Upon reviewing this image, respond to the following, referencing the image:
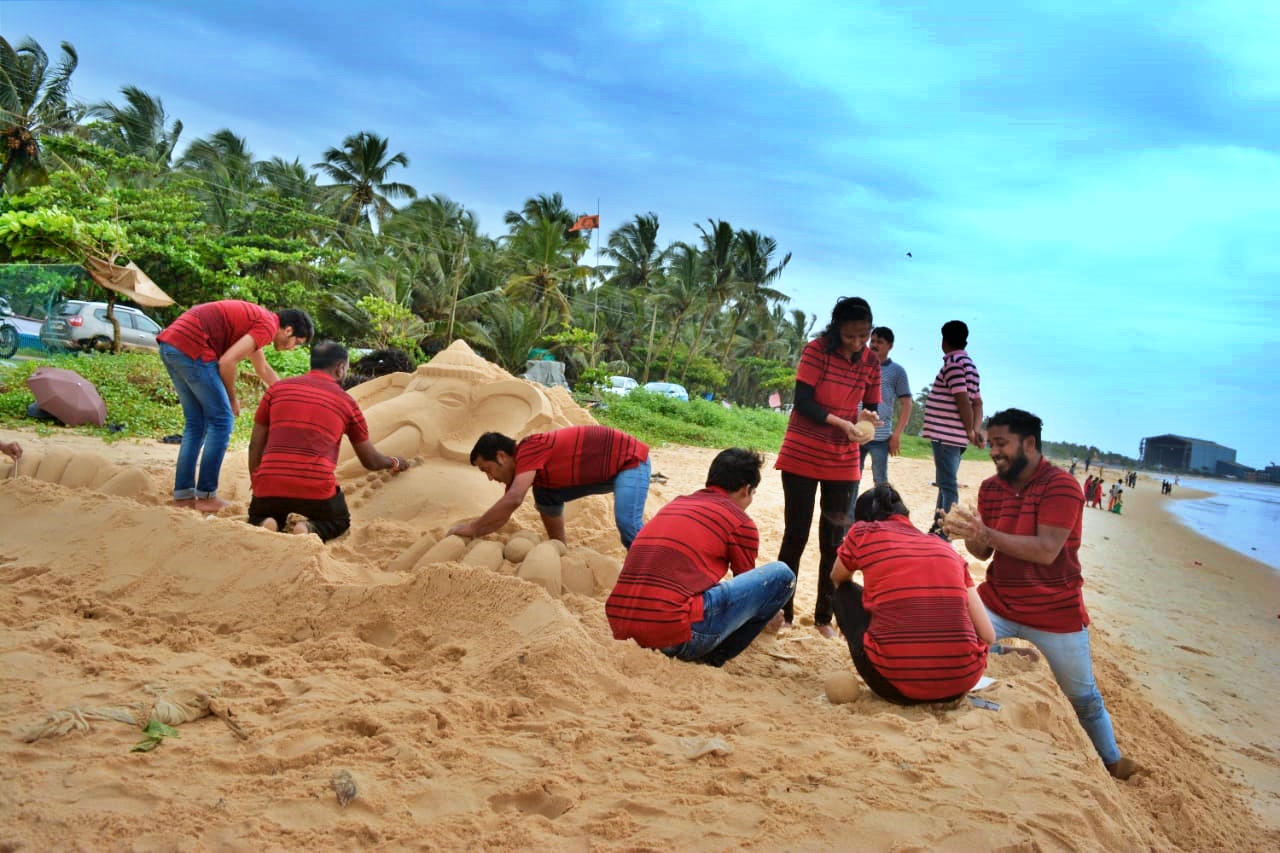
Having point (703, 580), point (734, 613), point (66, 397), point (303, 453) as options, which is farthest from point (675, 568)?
point (66, 397)

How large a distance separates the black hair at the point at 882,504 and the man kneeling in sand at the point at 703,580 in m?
0.42

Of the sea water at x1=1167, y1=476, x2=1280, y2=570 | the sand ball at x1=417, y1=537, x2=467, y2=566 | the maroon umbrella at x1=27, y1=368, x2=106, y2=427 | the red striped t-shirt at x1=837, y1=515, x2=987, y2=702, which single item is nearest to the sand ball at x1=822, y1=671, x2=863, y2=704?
the red striped t-shirt at x1=837, y1=515, x2=987, y2=702

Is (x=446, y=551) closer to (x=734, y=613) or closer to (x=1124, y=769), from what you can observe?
(x=734, y=613)

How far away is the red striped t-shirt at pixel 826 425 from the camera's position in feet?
12.8

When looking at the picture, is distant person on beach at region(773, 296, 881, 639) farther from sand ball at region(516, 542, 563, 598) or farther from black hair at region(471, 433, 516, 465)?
black hair at region(471, 433, 516, 465)

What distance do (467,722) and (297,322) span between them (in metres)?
3.07

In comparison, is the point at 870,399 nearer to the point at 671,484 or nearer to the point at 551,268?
the point at 671,484

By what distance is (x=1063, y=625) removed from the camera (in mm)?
3148

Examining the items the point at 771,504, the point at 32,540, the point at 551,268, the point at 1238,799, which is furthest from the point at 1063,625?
the point at 551,268

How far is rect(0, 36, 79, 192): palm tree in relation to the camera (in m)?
16.1

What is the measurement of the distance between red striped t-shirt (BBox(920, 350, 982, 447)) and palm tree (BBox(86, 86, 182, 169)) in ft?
85.0

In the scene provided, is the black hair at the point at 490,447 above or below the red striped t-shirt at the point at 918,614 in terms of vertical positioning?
above

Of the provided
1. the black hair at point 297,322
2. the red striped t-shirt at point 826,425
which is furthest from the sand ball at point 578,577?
the black hair at point 297,322

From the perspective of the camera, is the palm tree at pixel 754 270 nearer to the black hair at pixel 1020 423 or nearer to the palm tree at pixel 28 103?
the palm tree at pixel 28 103
